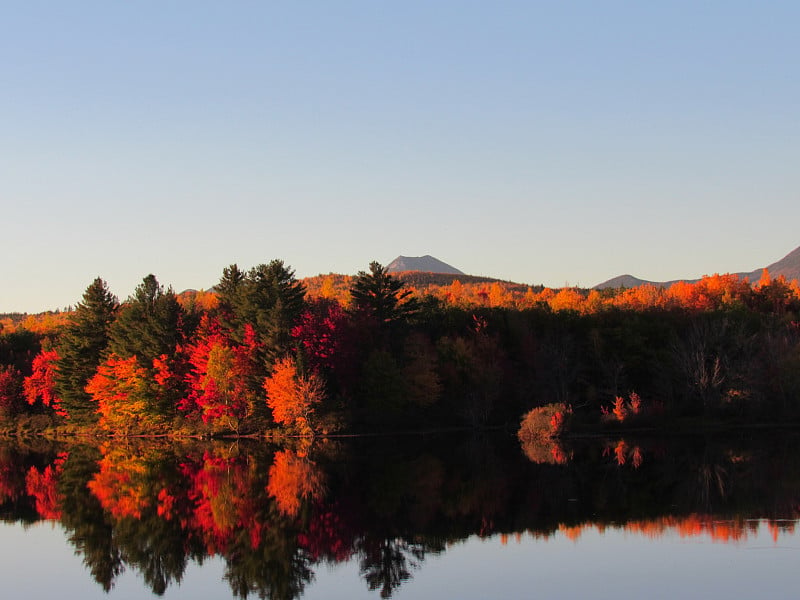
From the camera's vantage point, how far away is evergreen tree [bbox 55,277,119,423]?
Answer: 75.5 metres

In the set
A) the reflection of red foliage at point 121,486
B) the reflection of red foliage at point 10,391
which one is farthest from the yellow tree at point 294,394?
the reflection of red foliage at point 10,391

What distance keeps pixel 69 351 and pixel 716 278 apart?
83461 millimetres

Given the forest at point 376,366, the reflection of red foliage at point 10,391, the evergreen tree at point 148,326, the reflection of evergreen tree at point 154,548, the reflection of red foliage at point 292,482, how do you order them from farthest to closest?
the reflection of red foliage at point 10,391 < the evergreen tree at point 148,326 < the forest at point 376,366 < the reflection of red foliage at point 292,482 < the reflection of evergreen tree at point 154,548

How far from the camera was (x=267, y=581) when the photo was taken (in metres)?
21.8

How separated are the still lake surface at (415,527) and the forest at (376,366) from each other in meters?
15.8

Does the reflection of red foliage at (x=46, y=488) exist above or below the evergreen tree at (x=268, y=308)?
below

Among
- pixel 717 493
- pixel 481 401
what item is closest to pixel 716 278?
pixel 481 401

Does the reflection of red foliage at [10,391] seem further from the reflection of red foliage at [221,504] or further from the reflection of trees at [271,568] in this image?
the reflection of trees at [271,568]

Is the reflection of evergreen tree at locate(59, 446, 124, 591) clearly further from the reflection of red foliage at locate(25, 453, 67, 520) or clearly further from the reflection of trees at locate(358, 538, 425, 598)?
the reflection of trees at locate(358, 538, 425, 598)

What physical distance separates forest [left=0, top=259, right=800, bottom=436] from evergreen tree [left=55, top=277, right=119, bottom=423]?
0.14 meters

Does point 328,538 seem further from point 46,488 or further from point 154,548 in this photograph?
point 46,488

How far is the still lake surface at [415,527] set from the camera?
843 inches

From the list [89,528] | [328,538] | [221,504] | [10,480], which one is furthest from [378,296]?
[328,538]

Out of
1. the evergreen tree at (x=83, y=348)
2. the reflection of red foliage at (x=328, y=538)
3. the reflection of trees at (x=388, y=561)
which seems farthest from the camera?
the evergreen tree at (x=83, y=348)
